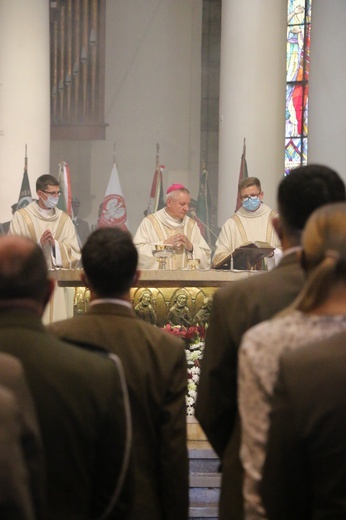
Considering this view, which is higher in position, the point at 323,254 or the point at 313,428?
the point at 323,254

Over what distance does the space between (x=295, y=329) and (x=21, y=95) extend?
40.9 feet

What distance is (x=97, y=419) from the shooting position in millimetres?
2699

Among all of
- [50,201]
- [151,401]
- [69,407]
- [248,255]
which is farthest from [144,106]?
[69,407]

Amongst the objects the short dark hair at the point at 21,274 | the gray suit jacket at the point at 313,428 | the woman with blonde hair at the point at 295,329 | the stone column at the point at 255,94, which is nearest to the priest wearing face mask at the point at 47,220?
the stone column at the point at 255,94

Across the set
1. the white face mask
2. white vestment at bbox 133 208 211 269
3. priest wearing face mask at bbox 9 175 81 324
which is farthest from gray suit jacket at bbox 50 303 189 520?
the white face mask

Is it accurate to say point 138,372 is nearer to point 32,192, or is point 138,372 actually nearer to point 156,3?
point 32,192

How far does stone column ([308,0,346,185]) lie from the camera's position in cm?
1426

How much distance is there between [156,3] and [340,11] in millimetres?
3284

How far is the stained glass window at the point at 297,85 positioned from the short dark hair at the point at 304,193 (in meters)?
13.0

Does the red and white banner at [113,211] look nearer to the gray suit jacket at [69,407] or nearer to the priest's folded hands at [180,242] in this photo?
the priest's folded hands at [180,242]

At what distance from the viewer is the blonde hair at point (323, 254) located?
7.77 ft

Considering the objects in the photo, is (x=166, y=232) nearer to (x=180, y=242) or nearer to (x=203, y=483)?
(x=180, y=242)

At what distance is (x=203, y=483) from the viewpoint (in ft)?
19.9

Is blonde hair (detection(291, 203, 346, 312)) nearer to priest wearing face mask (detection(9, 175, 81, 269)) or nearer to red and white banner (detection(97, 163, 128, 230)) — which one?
priest wearing face mask (detection(9, 175, 81, 269))
